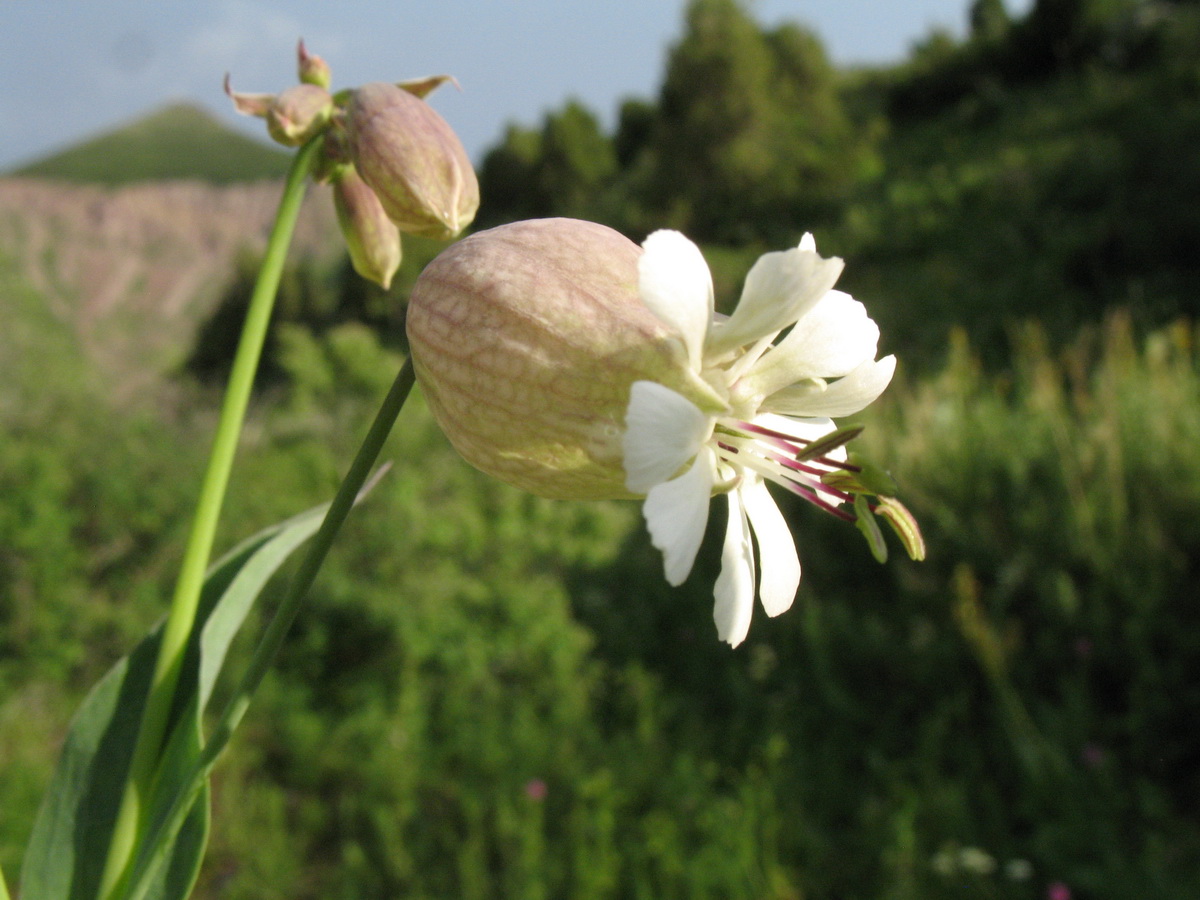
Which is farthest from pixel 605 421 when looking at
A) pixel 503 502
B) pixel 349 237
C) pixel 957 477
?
pixel 503 502

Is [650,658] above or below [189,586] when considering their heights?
below

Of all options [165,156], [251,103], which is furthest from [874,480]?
[165,156]

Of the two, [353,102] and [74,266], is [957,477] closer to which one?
[353,102]

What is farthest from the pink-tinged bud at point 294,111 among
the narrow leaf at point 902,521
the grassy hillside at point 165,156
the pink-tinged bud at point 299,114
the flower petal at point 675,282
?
the grassy hillside at point 165,156

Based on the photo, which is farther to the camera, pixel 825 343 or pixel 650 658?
pixel 650 658

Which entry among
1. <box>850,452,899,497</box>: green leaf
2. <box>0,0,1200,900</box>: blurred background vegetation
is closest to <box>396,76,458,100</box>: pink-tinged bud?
<box>850,452,899,497</box>: green leaf

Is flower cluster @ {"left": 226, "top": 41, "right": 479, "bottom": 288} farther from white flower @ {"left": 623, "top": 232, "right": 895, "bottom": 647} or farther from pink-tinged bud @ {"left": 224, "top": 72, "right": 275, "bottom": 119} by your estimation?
white flower @ {"left": 623, "top": 232, "right": 895, "bottom": 647}

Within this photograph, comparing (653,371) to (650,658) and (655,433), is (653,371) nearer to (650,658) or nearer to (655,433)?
(655,433)
